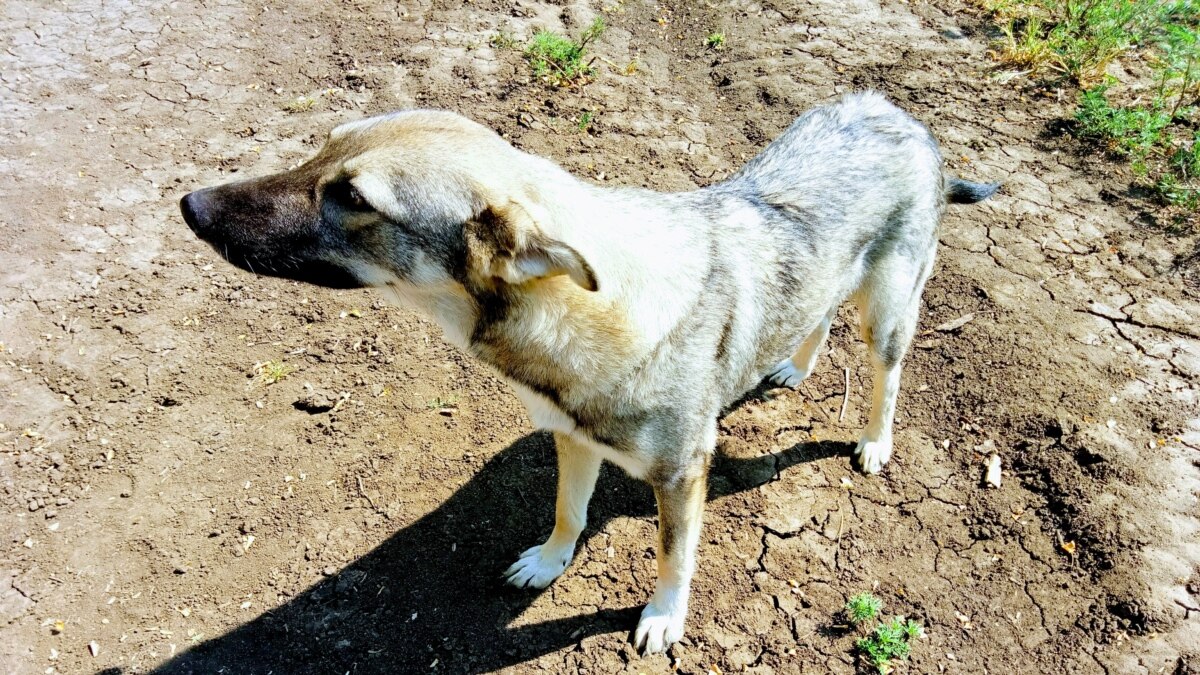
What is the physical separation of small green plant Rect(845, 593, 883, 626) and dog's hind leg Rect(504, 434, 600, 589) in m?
1.37

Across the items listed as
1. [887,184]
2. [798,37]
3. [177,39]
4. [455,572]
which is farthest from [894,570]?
[177,39]

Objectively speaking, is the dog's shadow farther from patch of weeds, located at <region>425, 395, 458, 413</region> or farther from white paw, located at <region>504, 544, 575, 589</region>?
patch of weeds, located at <region>425, 395, 458, 413</region>

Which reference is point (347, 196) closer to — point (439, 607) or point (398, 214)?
point (398, 214)

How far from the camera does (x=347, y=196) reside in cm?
261

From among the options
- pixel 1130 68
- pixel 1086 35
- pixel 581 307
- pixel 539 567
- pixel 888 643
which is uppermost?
pixel 1086 35

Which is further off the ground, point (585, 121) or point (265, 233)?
point (265, 233)

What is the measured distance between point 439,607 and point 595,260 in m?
2.00

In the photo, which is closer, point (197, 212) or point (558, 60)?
point (197, 212)

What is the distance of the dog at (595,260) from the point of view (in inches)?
101

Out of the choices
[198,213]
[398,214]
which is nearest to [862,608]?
[398,214]

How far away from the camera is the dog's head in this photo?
252 centimetres

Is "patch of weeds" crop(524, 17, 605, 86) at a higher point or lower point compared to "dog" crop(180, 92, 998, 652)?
lower

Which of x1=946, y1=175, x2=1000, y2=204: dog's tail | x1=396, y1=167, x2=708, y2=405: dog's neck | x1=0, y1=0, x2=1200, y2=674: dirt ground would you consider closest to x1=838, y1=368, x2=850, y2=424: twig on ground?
x1=0, y1=0, x2=1200, y2=674: dirt ground

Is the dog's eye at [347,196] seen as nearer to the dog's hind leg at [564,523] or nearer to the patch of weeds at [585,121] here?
the dog's hind leg at [564,523]
